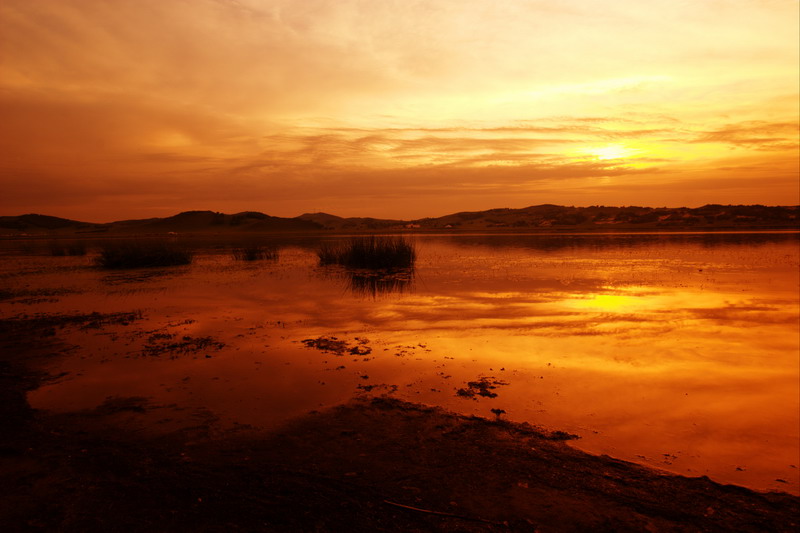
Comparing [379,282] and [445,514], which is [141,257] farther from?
[445,514]

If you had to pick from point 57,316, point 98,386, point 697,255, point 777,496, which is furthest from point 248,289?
point 697,255

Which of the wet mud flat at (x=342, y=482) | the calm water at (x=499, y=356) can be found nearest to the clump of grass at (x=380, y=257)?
the calm water at (x=499, y=356)

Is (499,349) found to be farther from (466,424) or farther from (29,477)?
(29,477)

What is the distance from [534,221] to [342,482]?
75.7m

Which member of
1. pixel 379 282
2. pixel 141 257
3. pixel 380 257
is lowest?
pixel 379 282

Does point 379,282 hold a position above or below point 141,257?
below

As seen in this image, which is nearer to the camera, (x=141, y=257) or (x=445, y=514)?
(x=445, y=514)

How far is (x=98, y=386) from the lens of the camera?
5.55 m

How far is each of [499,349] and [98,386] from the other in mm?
5235

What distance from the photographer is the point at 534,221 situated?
247 feet

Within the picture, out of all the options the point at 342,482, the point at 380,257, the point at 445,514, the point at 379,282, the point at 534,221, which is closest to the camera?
the point at 445,514

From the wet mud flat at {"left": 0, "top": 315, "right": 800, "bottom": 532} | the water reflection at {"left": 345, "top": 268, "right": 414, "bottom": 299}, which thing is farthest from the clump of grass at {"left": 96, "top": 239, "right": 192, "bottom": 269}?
the wet mud flat at {"left": 0, "top": 315, "right": 800, "bottom": 532}

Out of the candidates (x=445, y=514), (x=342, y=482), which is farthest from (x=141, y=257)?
(x=445, y=514)

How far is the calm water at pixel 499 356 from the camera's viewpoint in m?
4.52
